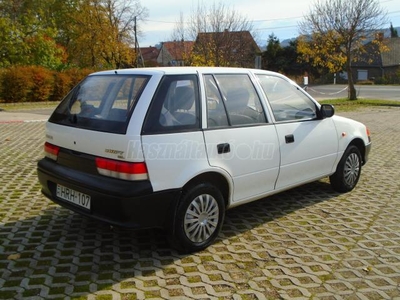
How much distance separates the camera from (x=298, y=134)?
15.6ft

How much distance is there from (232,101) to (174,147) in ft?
3.29

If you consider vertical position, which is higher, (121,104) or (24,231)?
(121,104)

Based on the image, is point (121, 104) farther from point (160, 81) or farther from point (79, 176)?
point (79, 176)

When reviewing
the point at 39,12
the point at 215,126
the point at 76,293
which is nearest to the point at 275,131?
the point at 215,126

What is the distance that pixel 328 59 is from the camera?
24.6 metres

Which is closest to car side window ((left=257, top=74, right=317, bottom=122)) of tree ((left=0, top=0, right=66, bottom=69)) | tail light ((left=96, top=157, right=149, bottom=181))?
tail light ((left=96, top=157, right=149, bottom=181))

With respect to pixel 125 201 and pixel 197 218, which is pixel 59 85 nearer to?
pixel 197 218

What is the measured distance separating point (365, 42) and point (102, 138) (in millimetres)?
24194

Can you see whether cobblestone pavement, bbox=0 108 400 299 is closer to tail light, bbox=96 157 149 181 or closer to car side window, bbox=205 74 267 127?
tail light, bbox=96 157 149 181

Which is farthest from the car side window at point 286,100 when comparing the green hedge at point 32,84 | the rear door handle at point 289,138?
the green hedge at point 32,84

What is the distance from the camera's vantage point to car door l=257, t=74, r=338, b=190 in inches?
182

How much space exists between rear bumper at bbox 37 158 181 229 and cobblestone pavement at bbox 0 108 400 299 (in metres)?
0.45

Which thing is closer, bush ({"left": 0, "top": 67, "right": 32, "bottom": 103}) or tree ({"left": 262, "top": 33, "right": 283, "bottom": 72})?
bush ({"left": 0, "top": 67, "right": 32, "bottom": 103})

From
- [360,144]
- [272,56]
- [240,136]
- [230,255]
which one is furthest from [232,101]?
[272,56]
